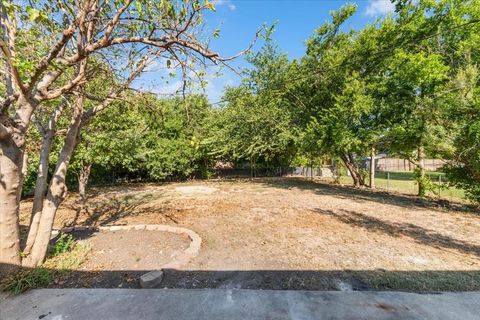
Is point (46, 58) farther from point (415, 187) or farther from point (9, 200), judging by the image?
point (415, 187)

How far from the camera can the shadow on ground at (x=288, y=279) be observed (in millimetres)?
3076

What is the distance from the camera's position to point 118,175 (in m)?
16.6

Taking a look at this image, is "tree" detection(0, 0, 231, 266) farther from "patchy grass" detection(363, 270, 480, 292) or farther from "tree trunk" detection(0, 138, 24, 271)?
"patchy grass" detection(363, 270, 480, 292)

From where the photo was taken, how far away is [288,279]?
128 inches

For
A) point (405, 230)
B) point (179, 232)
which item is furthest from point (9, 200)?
point (405, 230)

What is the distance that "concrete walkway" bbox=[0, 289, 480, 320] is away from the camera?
2.47 m

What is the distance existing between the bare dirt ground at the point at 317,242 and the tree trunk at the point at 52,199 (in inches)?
42.2

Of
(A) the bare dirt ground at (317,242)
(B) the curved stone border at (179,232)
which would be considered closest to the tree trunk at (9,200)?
(A) the bare dirt ground at (317,242)

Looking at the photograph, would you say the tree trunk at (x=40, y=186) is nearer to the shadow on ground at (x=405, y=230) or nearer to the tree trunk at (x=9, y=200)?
the tree trunk at (x=9, y=200)

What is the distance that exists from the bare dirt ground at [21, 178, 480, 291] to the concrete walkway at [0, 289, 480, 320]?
0.90 ft

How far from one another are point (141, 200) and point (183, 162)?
7.18m

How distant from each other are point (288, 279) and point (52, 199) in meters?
3.65

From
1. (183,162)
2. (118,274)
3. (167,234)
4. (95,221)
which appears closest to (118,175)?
(183,162)

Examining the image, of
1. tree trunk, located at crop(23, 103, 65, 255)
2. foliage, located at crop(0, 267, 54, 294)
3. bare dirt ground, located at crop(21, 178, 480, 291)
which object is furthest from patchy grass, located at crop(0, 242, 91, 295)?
bare dirt ground, located at crop(21, 178, 480, 291)
